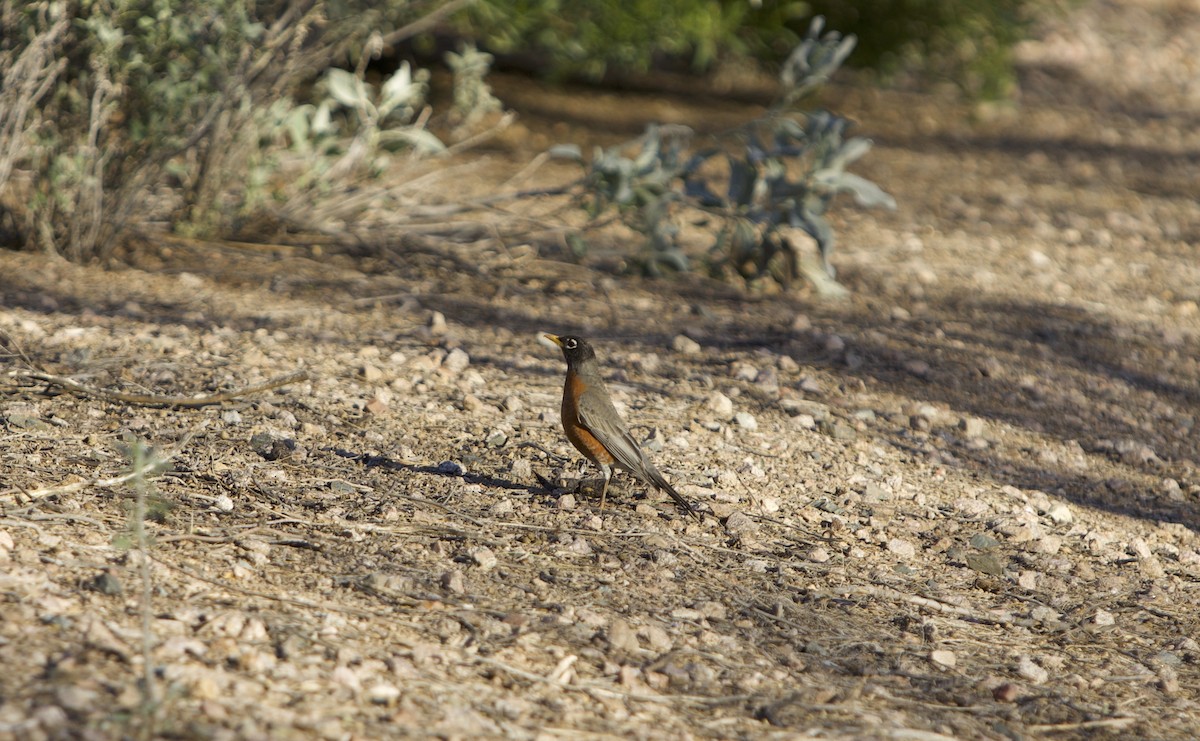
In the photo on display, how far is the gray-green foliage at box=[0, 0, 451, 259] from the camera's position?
5.54 metres

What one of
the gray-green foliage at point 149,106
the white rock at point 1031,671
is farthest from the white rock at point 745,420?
the gray-green foliage at point 149,106

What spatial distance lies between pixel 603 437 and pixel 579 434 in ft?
0.33

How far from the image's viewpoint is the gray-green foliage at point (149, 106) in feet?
18.2

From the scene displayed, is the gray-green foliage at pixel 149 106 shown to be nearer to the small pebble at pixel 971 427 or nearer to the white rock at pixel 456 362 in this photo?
the white rock at pixel 456 362

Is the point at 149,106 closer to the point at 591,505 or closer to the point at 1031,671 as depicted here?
the point at 591,505

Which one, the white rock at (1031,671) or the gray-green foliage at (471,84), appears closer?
the white rock at (1031,671)

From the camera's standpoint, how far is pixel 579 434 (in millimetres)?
4039

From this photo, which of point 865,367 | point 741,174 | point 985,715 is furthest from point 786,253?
point 985,715

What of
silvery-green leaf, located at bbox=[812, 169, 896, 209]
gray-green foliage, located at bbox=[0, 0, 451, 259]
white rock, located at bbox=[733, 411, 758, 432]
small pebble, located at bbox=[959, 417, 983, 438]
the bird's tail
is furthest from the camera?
silvery-green leaf, located at bbox=[812, 169, 896, 209]

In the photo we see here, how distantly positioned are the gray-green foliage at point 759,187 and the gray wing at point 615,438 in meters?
2.61

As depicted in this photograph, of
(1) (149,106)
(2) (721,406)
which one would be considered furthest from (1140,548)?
(1) (149,106)

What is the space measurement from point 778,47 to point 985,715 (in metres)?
8.81

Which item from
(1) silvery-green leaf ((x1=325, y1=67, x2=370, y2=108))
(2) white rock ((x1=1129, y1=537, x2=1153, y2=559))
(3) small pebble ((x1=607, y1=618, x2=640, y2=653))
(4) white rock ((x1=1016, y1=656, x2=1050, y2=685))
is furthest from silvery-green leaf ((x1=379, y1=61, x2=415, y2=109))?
(4) white rock ((x1=1016, y1=656, x2=1050, y2=685))

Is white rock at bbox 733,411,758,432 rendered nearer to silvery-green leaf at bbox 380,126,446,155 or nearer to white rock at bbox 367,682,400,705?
white rock at bbox 367,682,400,705
